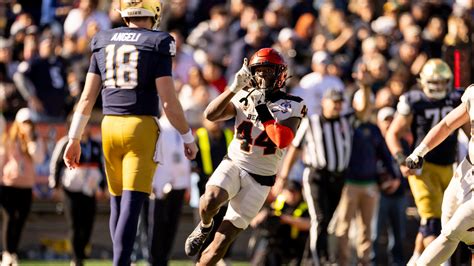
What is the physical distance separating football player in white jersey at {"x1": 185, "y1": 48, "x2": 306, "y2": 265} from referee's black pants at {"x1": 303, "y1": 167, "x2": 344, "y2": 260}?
3.68 m

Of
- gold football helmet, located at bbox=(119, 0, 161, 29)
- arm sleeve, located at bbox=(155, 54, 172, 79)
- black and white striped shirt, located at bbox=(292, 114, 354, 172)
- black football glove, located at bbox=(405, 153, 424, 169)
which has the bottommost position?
black and white striped shirt, located at bbox=(292, 114, 354, 172)

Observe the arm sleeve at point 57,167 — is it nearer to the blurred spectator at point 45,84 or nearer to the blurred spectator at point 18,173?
the blurred spectator at point 18,173

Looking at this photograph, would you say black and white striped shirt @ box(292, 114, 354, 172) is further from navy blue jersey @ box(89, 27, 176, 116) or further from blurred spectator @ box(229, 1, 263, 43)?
navy blue jersey @ box(89, 27, 176, 116)

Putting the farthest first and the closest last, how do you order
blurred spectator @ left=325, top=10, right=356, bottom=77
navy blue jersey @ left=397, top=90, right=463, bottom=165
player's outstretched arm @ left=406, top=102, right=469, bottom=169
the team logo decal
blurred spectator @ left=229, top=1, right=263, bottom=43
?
1. blurred spectator @ left=229, top=1, right=263, bottom=43
2. blurred spectator @ left=325, top=10, right=356, bottom=77
3. navy blue jersey @ left=397, top=90, right=463, bottom=165
4. the team logo decal
5. player's outstretched arm @ left=406, top=102, right=469, bottom=169

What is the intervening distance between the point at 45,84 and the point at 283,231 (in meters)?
4.00

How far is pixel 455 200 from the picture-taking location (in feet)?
30.6

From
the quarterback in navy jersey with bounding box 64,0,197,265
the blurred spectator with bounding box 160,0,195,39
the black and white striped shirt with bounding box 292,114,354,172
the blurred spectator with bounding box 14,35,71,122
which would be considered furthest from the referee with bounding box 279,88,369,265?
the blurred spectator with bounding box 160,0,195,39

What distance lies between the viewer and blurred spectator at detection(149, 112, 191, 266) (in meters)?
12.9

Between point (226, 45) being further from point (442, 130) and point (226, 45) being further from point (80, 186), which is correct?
point (442, 130)

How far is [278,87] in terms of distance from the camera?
31.4 feet

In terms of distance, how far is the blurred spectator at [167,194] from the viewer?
42.4 feet

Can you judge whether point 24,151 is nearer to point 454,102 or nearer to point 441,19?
point 454,102

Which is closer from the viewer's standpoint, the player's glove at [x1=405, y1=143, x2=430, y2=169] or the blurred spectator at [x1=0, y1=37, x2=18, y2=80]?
the player's glove at [x1=405, y1=143, x2=430, y2=169]

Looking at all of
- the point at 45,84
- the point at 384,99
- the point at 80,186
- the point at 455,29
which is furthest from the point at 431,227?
the point at 45,84
